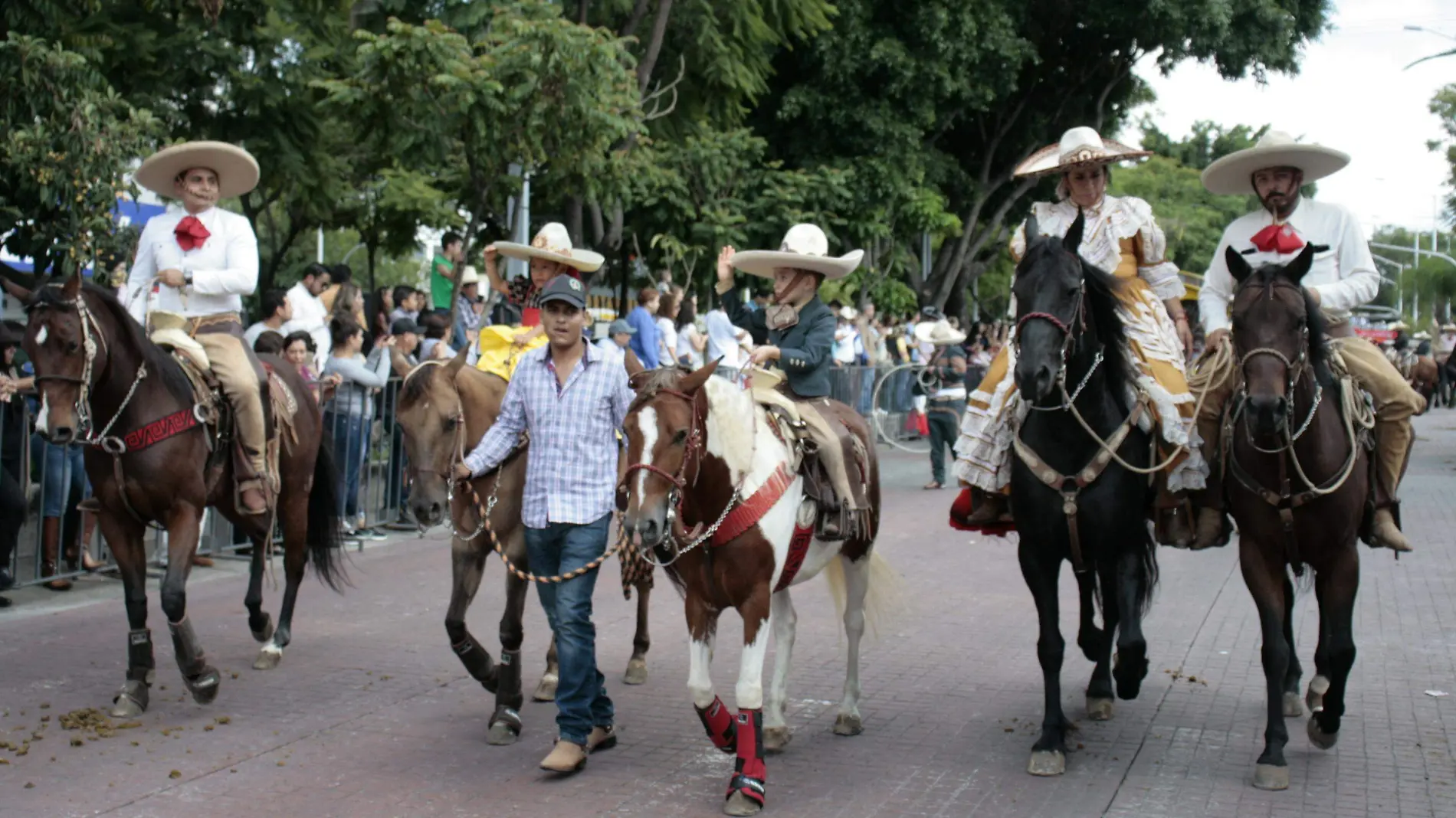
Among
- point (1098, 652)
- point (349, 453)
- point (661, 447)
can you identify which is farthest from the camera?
point (349, 453)

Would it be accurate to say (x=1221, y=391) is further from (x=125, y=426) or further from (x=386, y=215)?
(x=386, y=215)

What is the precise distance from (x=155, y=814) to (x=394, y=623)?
4073 millimetres

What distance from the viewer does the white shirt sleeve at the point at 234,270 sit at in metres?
8.40

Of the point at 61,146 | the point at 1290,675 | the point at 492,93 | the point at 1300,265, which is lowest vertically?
the point at 1290,675

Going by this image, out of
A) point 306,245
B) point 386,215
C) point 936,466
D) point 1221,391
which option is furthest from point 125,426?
point 306,245

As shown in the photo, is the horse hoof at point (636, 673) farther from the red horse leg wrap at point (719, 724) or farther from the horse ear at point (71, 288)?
the horse ear at point (71, 288)

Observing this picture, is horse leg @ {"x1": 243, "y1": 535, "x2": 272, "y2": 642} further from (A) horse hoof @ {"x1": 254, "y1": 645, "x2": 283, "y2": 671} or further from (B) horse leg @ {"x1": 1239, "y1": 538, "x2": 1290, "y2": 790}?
(B) horse leg @ {"x1": 1239, "y1": 538, "x2": 1290, "y2": 790}

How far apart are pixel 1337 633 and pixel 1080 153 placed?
98.6 inches

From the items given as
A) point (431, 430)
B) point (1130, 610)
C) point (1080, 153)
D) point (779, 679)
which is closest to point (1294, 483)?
point (1130, 610)

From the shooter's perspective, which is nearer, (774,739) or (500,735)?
(774,739)

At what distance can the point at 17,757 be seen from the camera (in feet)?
21.4

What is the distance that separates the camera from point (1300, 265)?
6.30m

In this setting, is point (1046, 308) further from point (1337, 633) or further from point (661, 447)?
point (1337, 633)

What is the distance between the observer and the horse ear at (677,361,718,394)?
574cm
